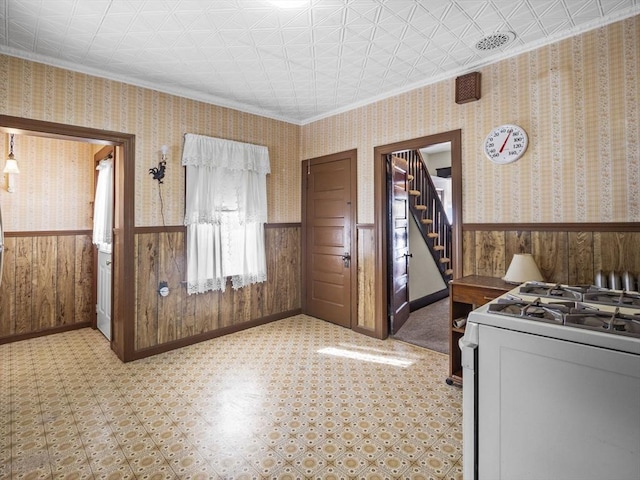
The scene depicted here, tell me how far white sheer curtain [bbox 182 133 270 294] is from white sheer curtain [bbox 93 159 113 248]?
92 centimetres

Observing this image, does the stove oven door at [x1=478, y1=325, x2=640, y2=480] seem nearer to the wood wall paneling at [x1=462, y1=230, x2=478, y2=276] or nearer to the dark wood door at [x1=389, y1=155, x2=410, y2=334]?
the wood wall paneling at [x1=462, y1=230, x2=478, y2=276]

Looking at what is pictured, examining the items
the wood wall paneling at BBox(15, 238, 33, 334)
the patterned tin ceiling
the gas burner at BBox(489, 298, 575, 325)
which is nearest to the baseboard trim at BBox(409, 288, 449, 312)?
the patterned tin ceiling

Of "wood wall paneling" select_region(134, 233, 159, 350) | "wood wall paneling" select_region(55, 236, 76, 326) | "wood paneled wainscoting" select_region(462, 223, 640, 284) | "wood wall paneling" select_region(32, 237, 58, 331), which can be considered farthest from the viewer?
"wood wall paneling" select_region(55, 236, 76, 326)

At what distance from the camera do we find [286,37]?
259 centimetres

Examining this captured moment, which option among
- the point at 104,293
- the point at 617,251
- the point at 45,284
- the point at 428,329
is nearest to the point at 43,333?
the point at 45,284

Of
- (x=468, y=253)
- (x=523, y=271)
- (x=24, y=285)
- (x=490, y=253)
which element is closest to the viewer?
(x=523, y=271)

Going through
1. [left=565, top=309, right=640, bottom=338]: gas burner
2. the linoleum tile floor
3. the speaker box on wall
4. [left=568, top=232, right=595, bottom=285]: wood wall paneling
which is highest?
the speaker box on wall

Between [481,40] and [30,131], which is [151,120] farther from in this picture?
[481,40]

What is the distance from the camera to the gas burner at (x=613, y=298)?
1435 mm

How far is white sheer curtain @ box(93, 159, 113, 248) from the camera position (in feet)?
12.2

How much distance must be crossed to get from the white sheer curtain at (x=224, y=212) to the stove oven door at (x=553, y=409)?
10.2 feet

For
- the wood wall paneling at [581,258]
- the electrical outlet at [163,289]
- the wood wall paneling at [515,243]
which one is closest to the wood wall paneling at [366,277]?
the wood wall paneling at [515,243]

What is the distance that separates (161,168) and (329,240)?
6.98 feet

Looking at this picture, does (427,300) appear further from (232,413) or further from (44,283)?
(44,283)
